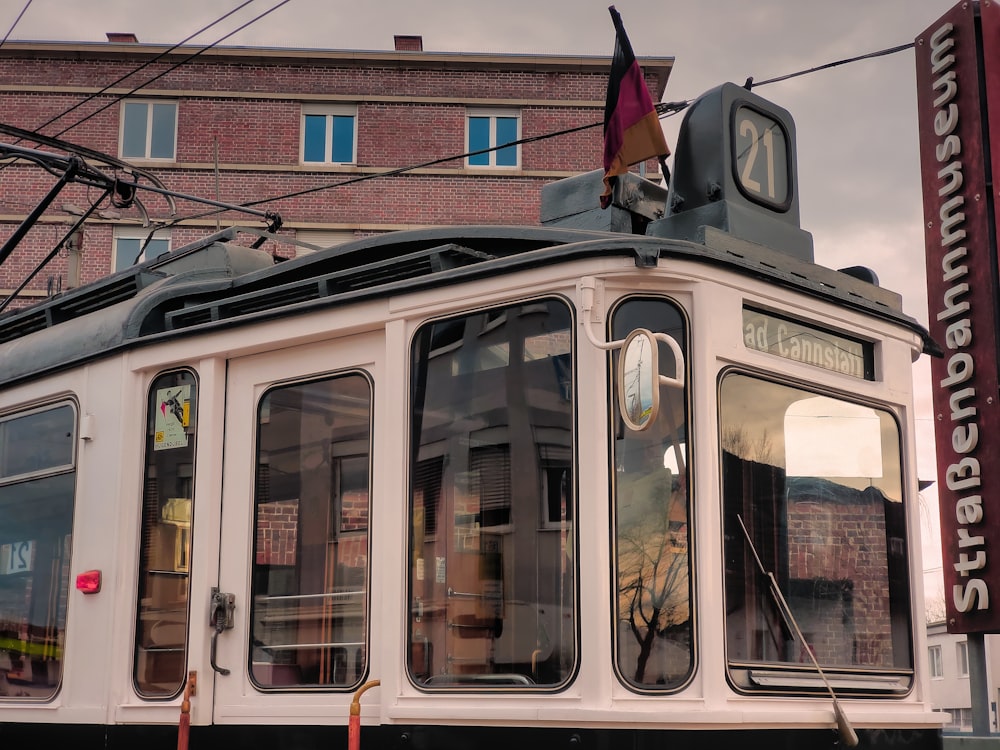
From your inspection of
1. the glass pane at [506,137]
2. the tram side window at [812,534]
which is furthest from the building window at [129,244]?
the tram side window at [812,534]

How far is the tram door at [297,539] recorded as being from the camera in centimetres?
454

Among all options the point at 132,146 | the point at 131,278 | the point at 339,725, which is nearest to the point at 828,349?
the point at 339,725

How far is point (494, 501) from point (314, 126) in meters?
23.6

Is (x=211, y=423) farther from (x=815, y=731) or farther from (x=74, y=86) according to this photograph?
(x=74, y=86)

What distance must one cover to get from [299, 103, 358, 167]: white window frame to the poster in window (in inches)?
863

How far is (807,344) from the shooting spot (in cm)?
463

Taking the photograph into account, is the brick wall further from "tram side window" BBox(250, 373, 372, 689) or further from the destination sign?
"tram side window" BBox(250, 373, 372, 689)

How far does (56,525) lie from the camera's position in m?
5.51

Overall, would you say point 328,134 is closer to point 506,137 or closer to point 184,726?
point 506,137

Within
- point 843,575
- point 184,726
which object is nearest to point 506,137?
point 843,575

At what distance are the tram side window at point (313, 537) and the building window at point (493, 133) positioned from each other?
73.0 ft

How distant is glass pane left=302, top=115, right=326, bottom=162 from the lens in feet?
87.8

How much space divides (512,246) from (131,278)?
2.17 metres

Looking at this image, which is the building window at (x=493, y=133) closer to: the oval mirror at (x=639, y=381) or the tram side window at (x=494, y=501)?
the tram side window at (x=494, y=501)
